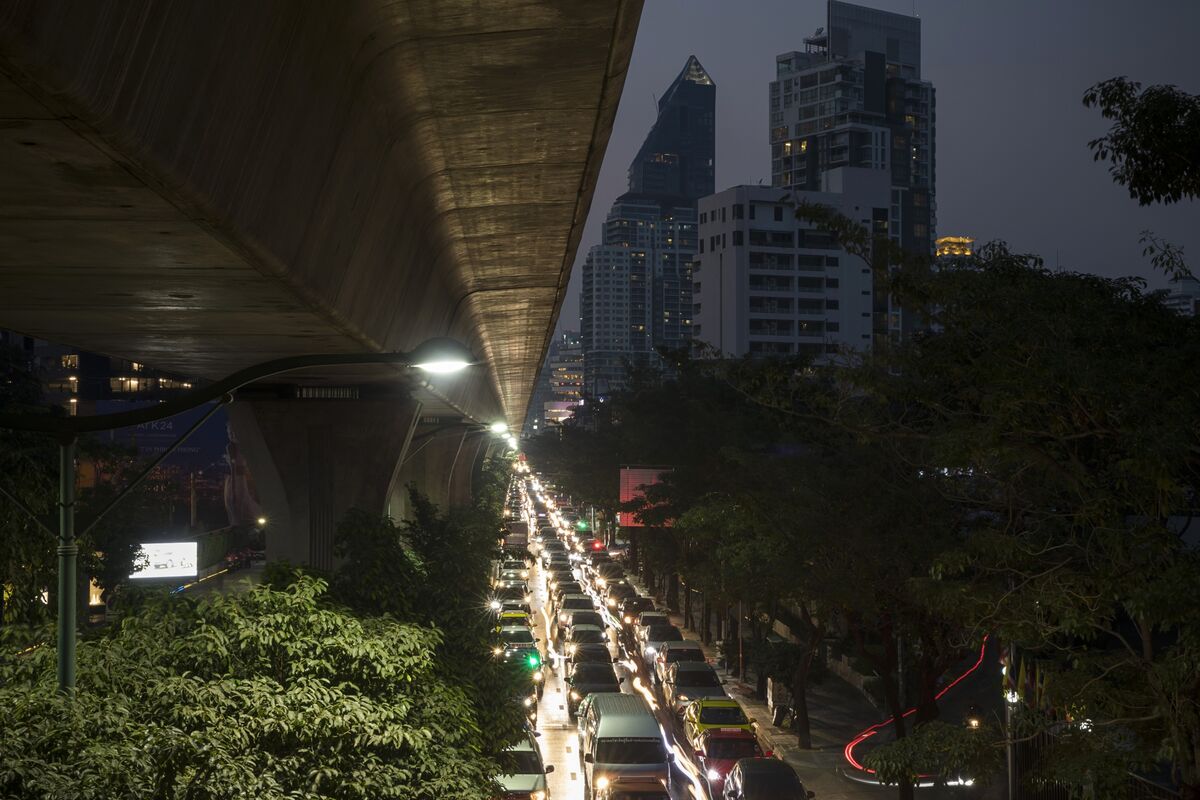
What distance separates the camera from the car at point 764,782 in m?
20.3

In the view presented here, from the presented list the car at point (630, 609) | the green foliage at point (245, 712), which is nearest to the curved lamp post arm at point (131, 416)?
the green foliage at point (245, 712)

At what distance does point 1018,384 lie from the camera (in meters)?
11.6

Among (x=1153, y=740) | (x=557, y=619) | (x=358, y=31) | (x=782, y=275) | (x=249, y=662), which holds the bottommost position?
(x=557, y=619)

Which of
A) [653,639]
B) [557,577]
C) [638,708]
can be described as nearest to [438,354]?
[638,708]

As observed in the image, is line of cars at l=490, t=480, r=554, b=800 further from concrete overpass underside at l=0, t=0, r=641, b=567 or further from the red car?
concrete overpass underside at l=0, t=0, r=641, b=567

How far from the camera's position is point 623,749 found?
22.0m

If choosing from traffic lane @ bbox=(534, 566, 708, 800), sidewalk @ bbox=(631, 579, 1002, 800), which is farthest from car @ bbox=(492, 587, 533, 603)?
sidewalk @ bbox=(631, 579, 1002, 800)

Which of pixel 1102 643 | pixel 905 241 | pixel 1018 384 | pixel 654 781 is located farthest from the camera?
pixel 905 241

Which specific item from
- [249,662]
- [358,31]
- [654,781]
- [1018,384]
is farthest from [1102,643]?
[358,31]

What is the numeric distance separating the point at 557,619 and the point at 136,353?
3395cm

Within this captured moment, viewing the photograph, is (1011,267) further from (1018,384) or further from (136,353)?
(136,353)

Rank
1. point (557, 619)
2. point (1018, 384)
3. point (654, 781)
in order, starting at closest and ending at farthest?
1. point (1018, 384)
2. point (654, 781)
3. point (557, 619)

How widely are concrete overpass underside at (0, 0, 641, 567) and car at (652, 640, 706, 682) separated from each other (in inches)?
886

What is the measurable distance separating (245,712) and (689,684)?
23.4 meters
